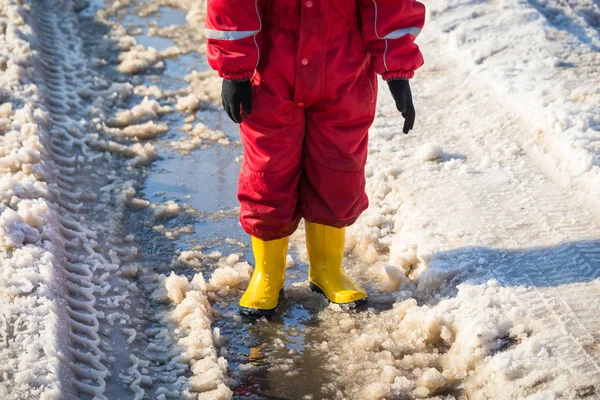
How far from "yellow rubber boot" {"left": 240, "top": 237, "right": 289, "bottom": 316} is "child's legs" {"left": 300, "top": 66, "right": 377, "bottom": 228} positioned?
199 millimetres

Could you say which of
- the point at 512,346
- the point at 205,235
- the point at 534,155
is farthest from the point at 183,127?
the point at 512,346

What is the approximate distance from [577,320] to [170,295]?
1.48 metres

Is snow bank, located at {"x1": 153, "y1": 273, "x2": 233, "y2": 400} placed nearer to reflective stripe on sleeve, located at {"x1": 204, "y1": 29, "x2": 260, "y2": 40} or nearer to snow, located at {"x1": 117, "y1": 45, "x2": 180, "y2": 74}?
reflective stripe on sleeve, located at {"x1": 204, "y1": 29, "x2": 260, "y2": 40}

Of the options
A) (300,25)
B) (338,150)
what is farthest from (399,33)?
(338,150)

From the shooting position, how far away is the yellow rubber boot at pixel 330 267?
3188mm

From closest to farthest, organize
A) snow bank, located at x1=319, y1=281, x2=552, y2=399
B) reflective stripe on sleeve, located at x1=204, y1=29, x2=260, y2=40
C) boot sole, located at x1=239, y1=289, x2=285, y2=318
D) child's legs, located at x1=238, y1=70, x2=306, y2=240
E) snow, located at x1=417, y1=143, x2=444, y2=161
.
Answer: snow bank, located at x1=319, y1=281, x2=552, y2=399 < reflective stripe on sleeve, located at x1=204, y1=29, x2=260, y2=40 < child's legs, located at x1=238, y1=70, x2=306, y2=240 < boot sole, located at x1=239, y1=289, x2=285, y2=318 < snow, located at x1=417, y1=143, x2=444, y2=161

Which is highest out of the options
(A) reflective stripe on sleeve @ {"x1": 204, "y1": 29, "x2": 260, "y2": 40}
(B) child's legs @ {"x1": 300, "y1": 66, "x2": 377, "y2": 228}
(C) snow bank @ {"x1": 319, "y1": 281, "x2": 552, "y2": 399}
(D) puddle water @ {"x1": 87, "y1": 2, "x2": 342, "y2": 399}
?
(A) reflective stripe on sleeve @ {"x1": 204, "y1": 29, "x2": 260, "y2": 40}

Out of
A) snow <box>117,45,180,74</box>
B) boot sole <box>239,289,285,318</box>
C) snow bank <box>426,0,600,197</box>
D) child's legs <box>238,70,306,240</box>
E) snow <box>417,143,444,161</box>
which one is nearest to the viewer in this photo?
child's legs <box>238,70,306,240</box>

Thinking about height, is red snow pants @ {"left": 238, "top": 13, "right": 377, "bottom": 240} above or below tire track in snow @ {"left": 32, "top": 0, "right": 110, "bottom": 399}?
above

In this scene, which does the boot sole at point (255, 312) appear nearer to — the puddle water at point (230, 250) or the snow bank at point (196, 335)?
the puddle water at point (230, 250)

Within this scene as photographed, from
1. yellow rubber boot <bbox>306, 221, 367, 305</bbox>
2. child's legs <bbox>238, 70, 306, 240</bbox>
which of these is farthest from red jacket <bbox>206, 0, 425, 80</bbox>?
yellow rubber boot <bbox>306, 221, 367, 305</bbox>

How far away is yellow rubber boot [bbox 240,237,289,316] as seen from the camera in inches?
124

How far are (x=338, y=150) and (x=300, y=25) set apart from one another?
47 centimetres

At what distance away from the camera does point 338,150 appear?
3004 mm
